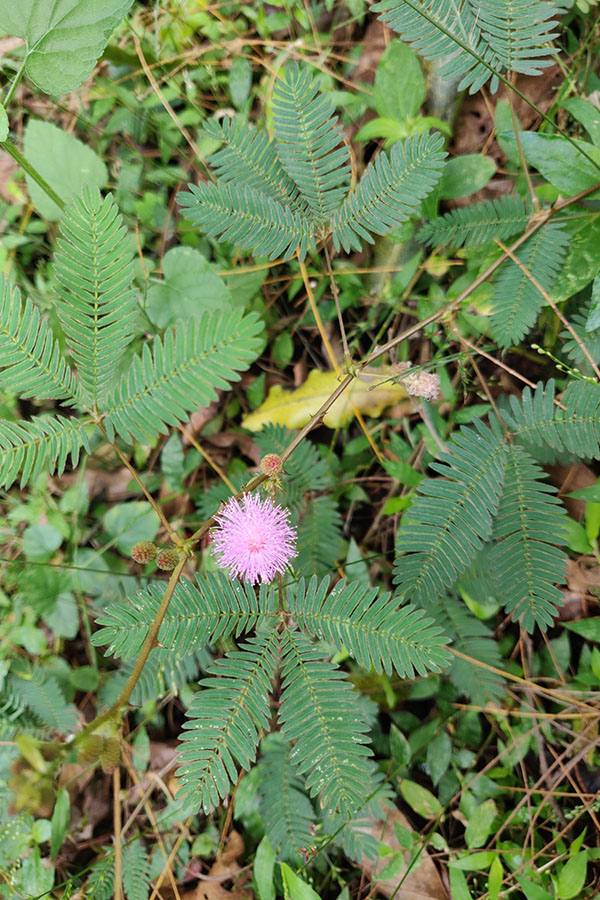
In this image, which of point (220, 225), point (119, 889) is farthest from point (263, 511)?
point (119, 889)

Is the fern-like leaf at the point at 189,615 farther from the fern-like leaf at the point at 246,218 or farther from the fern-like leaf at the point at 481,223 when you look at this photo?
the fern-like leaf at the point at 481,223

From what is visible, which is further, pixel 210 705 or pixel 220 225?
pixel 220 225

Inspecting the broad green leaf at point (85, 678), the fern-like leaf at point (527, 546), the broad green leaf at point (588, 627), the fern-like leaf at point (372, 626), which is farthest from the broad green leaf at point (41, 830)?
the broad green leaf at point (588, 627)

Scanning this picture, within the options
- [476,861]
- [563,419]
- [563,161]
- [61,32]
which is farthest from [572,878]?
[61,32]

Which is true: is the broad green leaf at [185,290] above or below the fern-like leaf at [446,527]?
above

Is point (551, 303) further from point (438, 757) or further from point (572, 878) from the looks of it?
point (572, 878)

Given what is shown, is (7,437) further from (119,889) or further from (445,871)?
(445,871)
